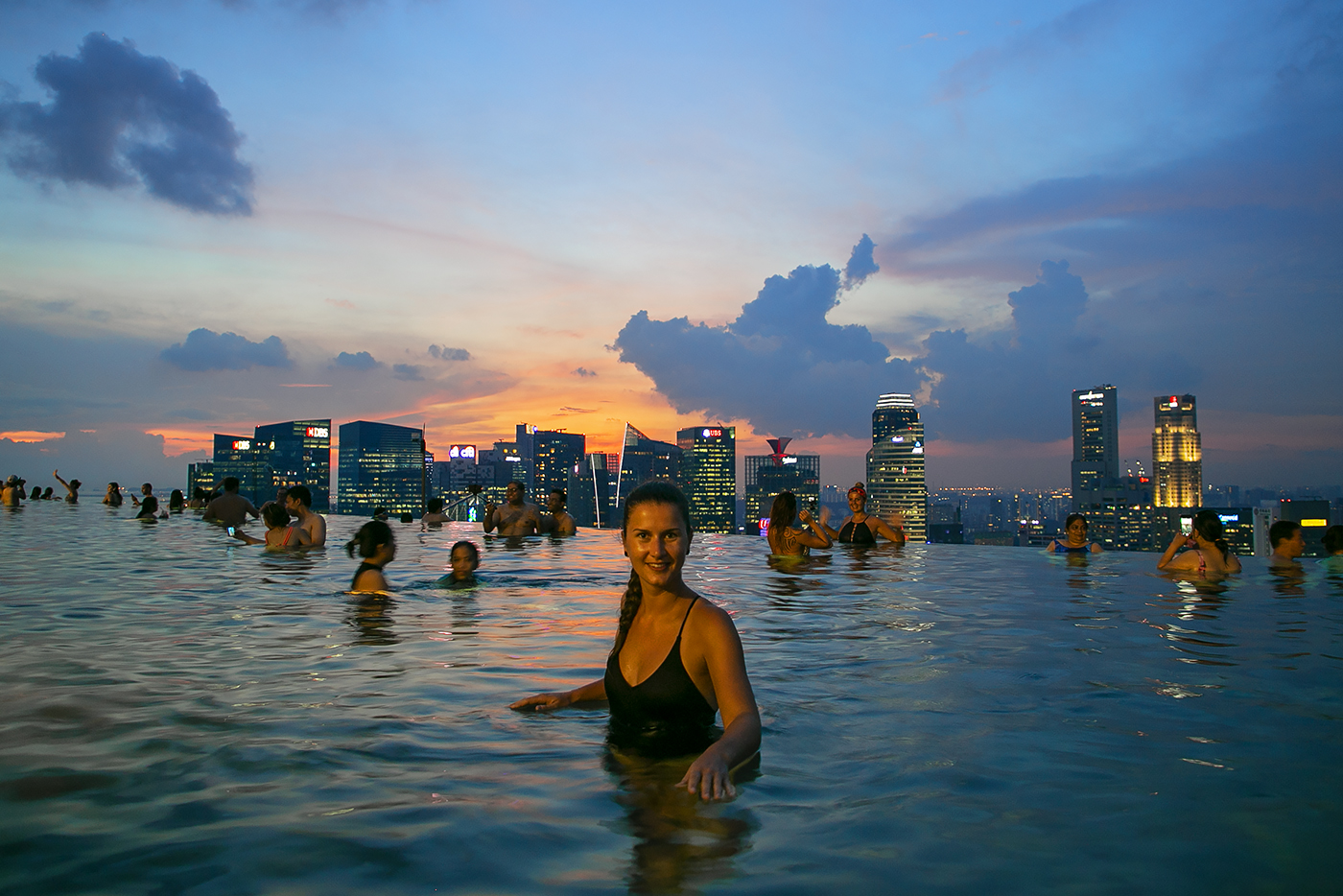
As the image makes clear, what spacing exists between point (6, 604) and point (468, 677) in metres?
7.72

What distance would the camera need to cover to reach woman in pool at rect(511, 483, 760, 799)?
427 cm

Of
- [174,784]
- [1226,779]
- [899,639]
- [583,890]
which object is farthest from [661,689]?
[899,639]

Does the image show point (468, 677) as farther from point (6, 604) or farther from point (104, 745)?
point (6, 604)

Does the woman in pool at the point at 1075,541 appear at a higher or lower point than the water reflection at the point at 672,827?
higher

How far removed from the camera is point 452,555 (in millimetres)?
12758

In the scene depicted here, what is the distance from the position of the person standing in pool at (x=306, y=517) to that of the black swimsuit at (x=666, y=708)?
13258 millimetres

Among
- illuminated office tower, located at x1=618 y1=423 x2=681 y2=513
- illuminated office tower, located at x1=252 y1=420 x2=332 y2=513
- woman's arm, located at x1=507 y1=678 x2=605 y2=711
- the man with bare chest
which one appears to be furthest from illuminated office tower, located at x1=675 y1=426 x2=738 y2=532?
woman's arm, located at x1=507 y1=678 x2=605 y2=711

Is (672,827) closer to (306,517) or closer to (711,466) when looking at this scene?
(306,517)

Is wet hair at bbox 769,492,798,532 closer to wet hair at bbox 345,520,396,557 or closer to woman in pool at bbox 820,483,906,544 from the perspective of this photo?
woman in pool at bbox 820,483,906,544

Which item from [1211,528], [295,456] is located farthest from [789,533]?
[295,456]

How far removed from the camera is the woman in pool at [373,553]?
10609 millimetres

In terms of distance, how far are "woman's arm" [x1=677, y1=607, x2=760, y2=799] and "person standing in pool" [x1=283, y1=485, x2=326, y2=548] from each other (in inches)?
546

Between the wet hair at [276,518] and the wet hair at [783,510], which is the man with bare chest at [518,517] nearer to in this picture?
the wet hair at [276,518]

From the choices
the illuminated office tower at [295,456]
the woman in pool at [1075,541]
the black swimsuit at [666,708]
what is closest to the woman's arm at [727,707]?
the black swimsuit at [666,708]
